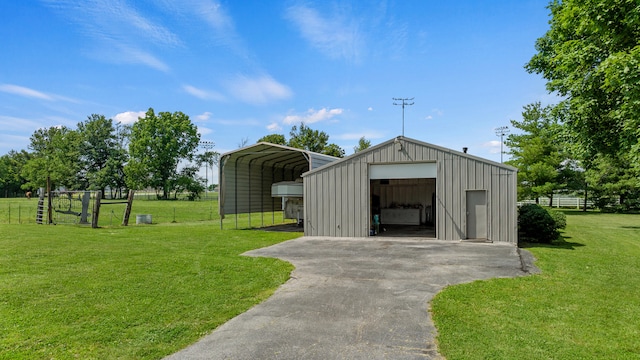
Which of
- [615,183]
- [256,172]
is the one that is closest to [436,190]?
[256,172]

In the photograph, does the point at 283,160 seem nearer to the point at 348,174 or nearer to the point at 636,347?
the point at 348,174

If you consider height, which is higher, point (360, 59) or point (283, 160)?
point (360, 59)

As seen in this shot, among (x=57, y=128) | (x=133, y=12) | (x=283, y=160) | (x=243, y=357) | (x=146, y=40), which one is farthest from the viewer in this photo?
(x=57, y=128)

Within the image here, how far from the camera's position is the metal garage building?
39.5ft

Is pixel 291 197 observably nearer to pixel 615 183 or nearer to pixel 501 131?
pixel 501 131

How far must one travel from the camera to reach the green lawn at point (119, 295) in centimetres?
403

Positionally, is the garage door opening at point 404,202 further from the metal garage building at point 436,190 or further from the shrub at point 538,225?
the shrub at point 538,225

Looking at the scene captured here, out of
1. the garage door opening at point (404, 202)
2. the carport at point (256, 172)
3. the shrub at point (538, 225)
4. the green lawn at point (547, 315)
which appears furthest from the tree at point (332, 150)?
the green lawn at point (547, 315)

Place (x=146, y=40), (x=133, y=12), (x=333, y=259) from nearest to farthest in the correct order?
(x=333, y=259), (x=133, y=12), (x=146, y=40)

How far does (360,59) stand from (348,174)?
5.02 m

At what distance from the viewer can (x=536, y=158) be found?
1232 inches

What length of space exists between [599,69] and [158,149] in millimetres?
50135

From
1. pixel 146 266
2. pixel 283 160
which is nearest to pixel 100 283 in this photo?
pixel 146 266

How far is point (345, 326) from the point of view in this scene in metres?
4.61
